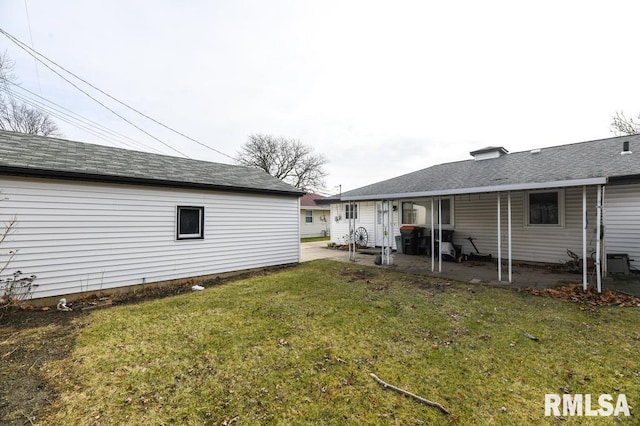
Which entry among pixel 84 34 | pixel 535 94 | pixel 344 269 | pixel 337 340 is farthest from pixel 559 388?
pixel 84 34

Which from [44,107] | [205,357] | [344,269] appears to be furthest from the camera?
[44,107]

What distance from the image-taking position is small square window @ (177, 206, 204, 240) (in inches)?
272

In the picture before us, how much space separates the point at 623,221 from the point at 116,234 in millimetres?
12802

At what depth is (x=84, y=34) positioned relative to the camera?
25.7 ft

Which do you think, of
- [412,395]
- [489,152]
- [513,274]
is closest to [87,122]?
[412,395]

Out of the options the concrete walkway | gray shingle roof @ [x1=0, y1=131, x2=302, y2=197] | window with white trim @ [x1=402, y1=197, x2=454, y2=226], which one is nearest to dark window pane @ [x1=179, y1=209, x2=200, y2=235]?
gray shingle roof @ [x1=0, y1=131, x2=302, y2=197]

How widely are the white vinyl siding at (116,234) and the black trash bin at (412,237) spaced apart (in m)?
6.12

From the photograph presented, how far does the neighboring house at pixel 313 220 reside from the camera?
22938mm

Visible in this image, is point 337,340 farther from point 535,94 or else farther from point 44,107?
point 44,107

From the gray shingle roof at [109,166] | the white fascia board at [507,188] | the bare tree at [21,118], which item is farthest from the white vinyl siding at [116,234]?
the bare tree at [21,118]

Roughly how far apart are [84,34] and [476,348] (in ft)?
40.0

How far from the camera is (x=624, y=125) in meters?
16.0

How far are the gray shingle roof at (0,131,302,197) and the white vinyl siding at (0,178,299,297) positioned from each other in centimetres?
29

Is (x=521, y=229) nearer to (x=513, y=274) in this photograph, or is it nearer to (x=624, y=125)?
(x=513, y=274)
